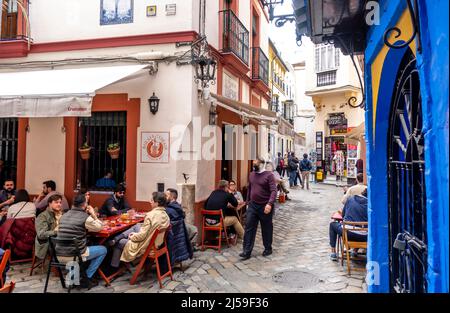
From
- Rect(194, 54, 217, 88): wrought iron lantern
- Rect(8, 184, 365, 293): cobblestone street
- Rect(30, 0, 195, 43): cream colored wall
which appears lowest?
Rect(8, 184, 365, 293): cobblestone street

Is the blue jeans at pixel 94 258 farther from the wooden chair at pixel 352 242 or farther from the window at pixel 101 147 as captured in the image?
the wooden chair at pixel 352 242

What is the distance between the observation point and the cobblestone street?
507 cm

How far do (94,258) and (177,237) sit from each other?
52.9 inches

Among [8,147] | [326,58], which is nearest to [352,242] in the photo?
[8,147]

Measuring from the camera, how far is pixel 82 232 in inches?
194

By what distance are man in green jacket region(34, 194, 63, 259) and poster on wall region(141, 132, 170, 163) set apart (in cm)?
226

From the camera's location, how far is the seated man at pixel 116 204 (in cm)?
676

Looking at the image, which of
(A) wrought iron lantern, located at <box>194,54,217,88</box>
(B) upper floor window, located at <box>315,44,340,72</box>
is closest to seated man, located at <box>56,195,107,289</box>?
(A) wrought iron lantern, located at <box>194,54,217,88</box>

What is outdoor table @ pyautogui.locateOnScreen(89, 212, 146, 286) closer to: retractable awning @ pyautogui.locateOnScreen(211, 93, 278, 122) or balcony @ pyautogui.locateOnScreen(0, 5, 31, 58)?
retractable awning @ pyautogui.locateOnScreen(211, 93, 278, 122)

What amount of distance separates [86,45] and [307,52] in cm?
1826

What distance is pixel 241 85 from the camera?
427 inches

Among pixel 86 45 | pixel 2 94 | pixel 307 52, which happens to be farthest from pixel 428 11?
pixel 307 52
